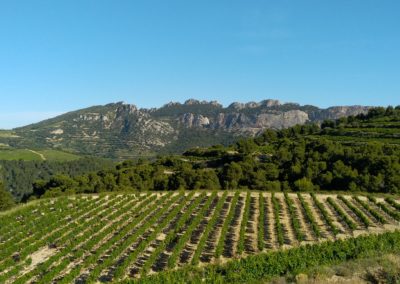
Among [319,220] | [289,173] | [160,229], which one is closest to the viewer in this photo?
[160,229]

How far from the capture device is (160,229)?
39594 mm

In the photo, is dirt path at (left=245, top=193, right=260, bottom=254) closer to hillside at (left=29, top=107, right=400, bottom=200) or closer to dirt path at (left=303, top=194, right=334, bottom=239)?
dirt path at (left=303, top=194, right=334, bottom=239)

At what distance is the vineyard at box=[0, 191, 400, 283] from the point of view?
30.0 metres

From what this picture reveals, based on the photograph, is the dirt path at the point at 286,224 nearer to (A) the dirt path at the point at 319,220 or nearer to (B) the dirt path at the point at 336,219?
(A) the dirt path at the point at 319,220

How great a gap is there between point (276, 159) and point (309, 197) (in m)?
33.2

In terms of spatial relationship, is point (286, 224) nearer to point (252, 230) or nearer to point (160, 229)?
point (252, 230)

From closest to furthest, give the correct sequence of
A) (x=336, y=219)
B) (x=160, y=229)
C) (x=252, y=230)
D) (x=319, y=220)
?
(x=252, y=230), (x=160, y=229), (x=319, y=220), (x=336, y=219)

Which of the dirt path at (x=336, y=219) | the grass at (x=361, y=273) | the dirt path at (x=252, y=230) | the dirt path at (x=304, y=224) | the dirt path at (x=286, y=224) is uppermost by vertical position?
the grass at (x=361, y=273)

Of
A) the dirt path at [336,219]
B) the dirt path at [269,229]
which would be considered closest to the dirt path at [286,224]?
the dirt path at [269,229]

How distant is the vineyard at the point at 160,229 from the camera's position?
98.3 feet

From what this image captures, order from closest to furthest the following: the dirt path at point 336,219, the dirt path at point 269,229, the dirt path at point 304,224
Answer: the dirt path at point 269,229 < the dirt path at point 304,224 < the dirt path at point 336,219

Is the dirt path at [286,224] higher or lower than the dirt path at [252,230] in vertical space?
lower

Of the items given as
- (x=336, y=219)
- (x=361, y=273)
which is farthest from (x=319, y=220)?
(x=361, y=273)

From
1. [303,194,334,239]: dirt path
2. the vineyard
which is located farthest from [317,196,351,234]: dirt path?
[303,194,334,239]: dirt path
